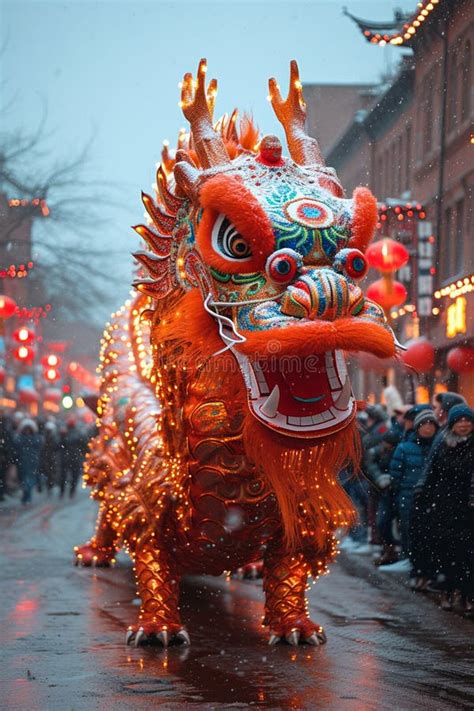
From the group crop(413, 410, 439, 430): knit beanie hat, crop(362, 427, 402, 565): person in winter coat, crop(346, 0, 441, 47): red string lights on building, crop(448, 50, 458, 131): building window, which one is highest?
crop(346, 0, 441, 47): red string lights on building

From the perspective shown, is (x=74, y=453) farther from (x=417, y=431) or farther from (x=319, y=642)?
(x=319, y=642)

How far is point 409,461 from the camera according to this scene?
493 inches

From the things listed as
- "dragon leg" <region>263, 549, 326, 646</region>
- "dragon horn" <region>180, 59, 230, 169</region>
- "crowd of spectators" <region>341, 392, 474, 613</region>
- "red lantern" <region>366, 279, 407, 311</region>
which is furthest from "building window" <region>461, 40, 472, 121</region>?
"dragon leg" <region>263, 549, 326, 646</region>

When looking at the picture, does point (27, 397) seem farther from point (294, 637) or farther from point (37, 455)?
point (294, 637)

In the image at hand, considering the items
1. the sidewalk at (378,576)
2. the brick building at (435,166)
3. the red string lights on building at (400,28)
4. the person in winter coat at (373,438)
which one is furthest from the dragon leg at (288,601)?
the red string lights on building at (400,28)

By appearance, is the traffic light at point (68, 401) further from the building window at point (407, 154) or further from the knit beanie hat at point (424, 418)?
the knit beanie hat at point (424, 418)

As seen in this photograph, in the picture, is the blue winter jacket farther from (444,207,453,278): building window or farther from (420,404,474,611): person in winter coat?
(444,207,453,278): building window

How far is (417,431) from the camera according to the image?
1229cm

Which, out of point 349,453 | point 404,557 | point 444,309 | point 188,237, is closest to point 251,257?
point 188,237

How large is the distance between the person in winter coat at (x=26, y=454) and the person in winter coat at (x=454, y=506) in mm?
15680

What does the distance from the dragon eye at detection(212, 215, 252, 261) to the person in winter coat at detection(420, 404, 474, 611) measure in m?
3.61

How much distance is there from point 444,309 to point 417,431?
978 cm

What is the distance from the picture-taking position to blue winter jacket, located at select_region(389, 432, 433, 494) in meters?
12.4

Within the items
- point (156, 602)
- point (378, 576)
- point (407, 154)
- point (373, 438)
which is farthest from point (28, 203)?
point (156, 602)
